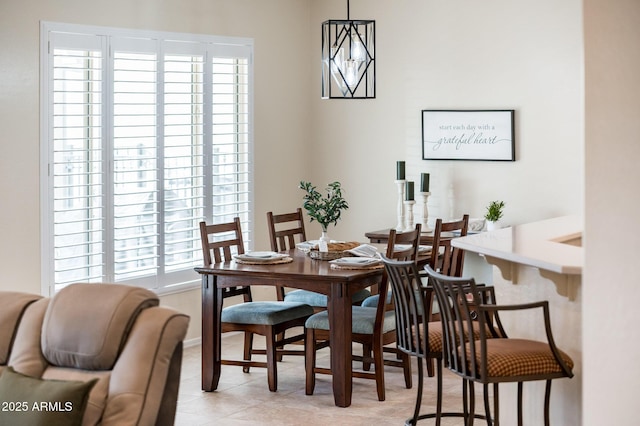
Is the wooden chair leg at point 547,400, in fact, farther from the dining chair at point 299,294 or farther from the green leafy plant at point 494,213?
the green leafy plant at point 494,213

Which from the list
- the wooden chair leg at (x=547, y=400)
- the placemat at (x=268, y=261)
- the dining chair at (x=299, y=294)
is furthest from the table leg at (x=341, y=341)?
the wooden chair leg at (x=547, y=400)

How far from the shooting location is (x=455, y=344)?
3.77 meters

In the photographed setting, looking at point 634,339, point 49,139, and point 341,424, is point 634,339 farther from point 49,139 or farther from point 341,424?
point 49,139

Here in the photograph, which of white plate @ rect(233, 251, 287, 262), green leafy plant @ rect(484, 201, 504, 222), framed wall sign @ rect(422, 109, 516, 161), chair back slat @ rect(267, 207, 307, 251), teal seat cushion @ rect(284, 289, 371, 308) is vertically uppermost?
framed wall sign @ rect(422, 109, 516, 161)

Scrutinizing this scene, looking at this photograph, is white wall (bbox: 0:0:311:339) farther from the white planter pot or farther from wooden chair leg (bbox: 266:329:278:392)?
the white planter pot

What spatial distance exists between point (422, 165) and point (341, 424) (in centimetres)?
279

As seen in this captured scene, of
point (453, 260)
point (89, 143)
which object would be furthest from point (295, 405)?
point (89, 143)

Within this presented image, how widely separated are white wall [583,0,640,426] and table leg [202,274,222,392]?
273cm

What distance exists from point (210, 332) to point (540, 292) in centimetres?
228

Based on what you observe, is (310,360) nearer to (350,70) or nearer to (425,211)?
(350,70)

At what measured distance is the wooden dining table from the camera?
517cm

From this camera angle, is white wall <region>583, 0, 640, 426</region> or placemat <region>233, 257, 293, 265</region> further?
placemat <region>233, 257, 293, 265</region>

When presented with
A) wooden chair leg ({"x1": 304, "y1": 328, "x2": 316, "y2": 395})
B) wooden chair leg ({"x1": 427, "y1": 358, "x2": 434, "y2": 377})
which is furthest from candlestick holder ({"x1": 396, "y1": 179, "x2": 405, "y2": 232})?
wooden chair leg ({"x1": 304, "y1": 328, "x2": 316, "y2": 395})

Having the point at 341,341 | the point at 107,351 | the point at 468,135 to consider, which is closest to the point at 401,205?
the point at 468,135
